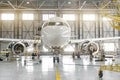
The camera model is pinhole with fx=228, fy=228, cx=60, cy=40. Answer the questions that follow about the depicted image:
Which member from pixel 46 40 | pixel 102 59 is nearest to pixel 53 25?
pixel 46 40

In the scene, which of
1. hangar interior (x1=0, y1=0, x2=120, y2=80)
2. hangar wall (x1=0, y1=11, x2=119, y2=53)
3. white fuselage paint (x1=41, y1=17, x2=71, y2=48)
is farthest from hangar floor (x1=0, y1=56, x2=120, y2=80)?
hangar wall (x1=0, y1=11, x2=119, y2=53)

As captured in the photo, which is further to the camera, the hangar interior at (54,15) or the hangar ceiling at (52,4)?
the hangar interior at (54,15)

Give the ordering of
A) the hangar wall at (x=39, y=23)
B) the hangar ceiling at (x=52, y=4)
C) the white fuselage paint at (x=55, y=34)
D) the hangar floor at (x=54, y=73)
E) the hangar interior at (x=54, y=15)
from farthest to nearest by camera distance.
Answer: the hangar wall at (x=39, y=23), the hangar interior at (x=54, y=15), the hangar ceiling at (x=52, y=4), the white fuselage paint at (x=55, y=34), the hangar floor at (x=54, y=73)

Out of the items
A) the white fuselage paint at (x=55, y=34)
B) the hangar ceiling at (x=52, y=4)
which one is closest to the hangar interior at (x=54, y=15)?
the hangar ceiling at (x=52, y=4)

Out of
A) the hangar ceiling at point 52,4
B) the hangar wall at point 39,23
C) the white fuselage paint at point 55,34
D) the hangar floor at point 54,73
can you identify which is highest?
the hangar ceiling at point 52,4

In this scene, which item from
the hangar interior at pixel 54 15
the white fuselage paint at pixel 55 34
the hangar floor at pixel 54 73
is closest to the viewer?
the hangar floor at pixel 54 73

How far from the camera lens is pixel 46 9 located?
130 ft

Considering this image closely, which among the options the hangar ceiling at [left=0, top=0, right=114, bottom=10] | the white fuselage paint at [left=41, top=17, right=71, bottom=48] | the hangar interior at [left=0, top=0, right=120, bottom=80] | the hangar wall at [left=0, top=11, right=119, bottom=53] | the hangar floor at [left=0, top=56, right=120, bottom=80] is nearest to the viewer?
the hangar floor at [left=0, top=56, right=120, bottom=80]

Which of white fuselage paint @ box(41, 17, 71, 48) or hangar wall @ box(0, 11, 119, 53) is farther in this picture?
hangar wall @ box(0, 11, 119, 53)

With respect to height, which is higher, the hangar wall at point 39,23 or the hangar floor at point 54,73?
the hangar wall at point 39,23

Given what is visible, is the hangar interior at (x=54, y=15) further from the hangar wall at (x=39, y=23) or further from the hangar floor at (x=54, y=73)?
the hangar floor at (x=54, y=73)

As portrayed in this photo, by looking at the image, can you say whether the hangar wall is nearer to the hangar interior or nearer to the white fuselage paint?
the hangar interior

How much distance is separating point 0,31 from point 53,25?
23.2 meters

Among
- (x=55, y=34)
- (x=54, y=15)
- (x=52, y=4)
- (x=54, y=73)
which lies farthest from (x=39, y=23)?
(x=54, y=73)
